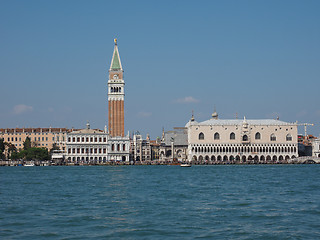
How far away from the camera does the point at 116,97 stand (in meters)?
108

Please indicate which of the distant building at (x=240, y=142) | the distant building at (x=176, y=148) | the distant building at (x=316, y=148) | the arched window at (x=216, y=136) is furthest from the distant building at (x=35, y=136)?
the distant building at (x=316, y=148)

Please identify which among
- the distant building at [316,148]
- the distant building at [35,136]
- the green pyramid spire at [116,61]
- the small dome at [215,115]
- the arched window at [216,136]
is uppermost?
the green pyramid spire at [116,61]

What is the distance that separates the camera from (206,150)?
10725cm

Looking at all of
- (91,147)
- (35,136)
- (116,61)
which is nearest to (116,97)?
(116,61)

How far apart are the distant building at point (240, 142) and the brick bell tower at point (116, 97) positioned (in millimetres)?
14576

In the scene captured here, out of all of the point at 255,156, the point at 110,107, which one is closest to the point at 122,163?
the point at 110,107

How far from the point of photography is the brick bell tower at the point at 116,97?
107 metres

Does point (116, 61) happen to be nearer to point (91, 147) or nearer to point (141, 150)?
point (91, 147)

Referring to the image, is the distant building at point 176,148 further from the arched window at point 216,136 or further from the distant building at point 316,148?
the distant building at point 316,148

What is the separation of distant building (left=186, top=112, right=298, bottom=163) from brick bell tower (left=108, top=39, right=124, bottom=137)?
14.6 m

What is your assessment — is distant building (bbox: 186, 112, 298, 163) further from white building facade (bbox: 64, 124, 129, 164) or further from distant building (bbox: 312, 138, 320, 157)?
white building facade (bbox: 64, 124, 129, 164)

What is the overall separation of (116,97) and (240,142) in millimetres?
26643

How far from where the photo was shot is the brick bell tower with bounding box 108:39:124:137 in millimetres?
106875

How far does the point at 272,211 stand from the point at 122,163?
77.6 metres
